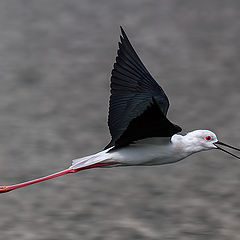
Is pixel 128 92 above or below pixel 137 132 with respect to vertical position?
above

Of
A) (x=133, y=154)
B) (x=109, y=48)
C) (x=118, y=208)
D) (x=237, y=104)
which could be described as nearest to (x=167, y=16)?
(x=109, y=48)

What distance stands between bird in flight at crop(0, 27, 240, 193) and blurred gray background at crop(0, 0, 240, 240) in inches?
79.0

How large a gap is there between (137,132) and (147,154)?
0.36 m

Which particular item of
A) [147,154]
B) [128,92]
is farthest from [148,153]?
[128,92]

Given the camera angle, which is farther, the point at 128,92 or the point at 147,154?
the point at 128,92

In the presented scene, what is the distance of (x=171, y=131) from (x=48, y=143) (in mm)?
4804

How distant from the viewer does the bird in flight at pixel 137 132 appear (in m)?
6.53

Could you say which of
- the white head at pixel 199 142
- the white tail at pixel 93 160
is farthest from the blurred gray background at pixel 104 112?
the white head at pixel 199 142

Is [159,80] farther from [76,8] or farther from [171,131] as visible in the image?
[171,131]

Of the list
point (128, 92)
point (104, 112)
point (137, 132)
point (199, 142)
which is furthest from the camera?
point (104, 112)

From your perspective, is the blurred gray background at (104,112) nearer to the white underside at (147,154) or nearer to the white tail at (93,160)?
the white tail at (93,160)

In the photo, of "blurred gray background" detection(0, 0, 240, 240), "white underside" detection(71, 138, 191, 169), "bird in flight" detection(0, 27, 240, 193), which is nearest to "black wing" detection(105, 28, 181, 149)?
"bird in flight" detection(0, 27, 240, 193)

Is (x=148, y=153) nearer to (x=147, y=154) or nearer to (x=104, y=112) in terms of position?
(x=147, y=154)

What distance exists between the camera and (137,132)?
657 centimetres
